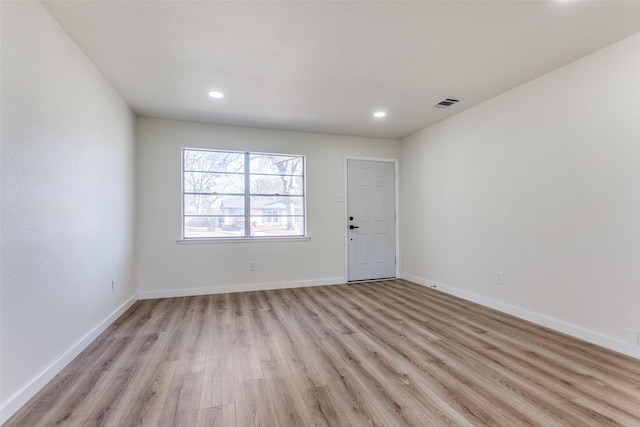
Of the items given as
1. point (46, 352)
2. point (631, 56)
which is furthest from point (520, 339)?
point (46, 352)

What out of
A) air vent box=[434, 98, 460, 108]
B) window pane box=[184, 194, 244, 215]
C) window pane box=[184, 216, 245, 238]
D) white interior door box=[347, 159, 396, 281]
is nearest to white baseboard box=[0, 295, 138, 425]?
window pane box=[184, 216, 245, 238]

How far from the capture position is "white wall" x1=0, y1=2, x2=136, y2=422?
1.64m

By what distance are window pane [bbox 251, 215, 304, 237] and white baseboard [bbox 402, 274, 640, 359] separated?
2.39 metres

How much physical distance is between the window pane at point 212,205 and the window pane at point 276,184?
0.32 metres

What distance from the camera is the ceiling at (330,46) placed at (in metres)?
1.97

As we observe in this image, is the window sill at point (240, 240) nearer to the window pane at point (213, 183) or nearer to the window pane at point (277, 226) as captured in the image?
the window pane at point (277, 226)

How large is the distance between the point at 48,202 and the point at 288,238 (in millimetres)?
3006

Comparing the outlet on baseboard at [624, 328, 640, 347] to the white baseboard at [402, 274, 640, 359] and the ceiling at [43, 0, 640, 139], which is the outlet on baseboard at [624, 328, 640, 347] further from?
the ceiling at [43, 0, 640, 139]

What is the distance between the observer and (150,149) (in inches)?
160

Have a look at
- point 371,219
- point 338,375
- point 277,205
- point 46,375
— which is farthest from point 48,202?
point 371,219

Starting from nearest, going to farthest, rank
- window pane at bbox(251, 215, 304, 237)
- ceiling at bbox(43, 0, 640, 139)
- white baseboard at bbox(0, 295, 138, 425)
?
1. white baseboard at bbox(0, 295, 138, 425)
2. ceiling at bbox(43, 0, 640, 139)
3. window pane at bbox(251, 215, 304, 237)

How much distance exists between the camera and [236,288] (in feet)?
14.3

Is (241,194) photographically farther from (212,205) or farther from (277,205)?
(277,205)

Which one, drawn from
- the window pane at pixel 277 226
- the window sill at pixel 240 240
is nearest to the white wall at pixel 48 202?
the window sill at pixel 240 240
